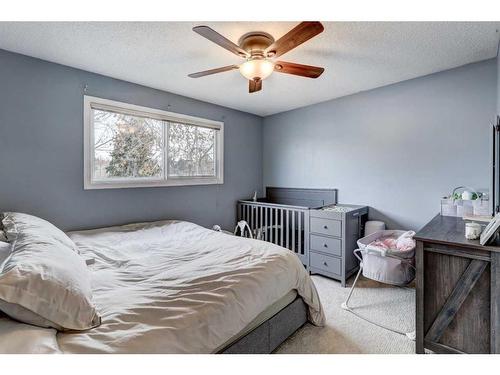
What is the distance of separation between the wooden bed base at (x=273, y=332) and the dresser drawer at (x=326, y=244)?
1.11 m

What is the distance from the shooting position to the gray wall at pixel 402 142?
2.52 metres

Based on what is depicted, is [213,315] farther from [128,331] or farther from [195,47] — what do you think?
[195,47]

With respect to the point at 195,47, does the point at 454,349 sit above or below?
below

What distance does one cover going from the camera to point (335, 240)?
2910 mm

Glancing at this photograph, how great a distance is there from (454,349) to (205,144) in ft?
10.9

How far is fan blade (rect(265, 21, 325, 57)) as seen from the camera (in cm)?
142

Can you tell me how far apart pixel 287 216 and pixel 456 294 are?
202cm

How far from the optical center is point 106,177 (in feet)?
9.07

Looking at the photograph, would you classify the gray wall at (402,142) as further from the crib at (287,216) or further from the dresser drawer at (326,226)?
the dresser drawer at (326,226)

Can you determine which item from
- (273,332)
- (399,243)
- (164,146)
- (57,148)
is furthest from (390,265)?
(57,148)
